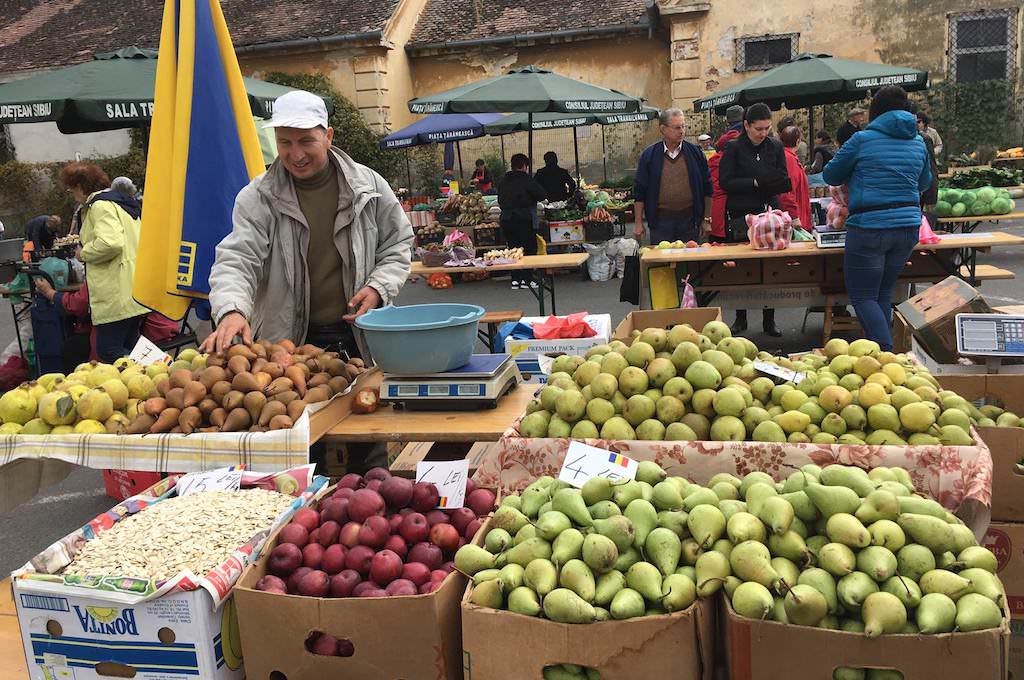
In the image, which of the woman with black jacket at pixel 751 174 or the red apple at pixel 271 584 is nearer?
the red apple at pixel 271 584

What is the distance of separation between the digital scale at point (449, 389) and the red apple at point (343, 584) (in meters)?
1.15

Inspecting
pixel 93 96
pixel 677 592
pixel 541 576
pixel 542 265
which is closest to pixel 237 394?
pixel 541 576

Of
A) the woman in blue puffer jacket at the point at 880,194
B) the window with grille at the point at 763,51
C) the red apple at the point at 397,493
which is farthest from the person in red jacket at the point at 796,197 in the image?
the window with grille at the point at 763,51

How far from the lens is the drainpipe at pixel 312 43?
20.3 meters

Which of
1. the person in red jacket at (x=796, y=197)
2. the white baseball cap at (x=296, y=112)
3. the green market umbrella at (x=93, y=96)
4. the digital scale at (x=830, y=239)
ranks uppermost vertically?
the green market umbrella at (x=93, y=96)

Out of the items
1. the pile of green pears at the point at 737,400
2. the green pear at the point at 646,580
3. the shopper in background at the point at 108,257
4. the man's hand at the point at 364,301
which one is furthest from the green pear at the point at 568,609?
the shopper in background at the point at 108,257

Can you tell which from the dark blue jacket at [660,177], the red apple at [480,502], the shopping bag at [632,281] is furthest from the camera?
the dark blue jacket at [660,177]

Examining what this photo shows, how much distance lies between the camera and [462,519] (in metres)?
2.31

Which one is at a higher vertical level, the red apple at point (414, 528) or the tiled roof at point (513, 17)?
the tiled roof at point (513, 17)

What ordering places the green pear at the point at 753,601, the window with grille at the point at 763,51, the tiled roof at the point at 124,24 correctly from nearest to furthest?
the green pear at the point at 753,601
the window with grille at the point at 763,51
the tiled roof at the point at 124,24

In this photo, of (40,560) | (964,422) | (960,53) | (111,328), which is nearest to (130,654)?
(40,560)

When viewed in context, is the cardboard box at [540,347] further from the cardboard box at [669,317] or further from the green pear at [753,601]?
the green pear at [753,601]

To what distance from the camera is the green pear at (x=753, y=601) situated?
1.71m

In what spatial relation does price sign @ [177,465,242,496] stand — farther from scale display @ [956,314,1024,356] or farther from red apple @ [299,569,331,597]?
scale display @ [956,314,1024,356]
